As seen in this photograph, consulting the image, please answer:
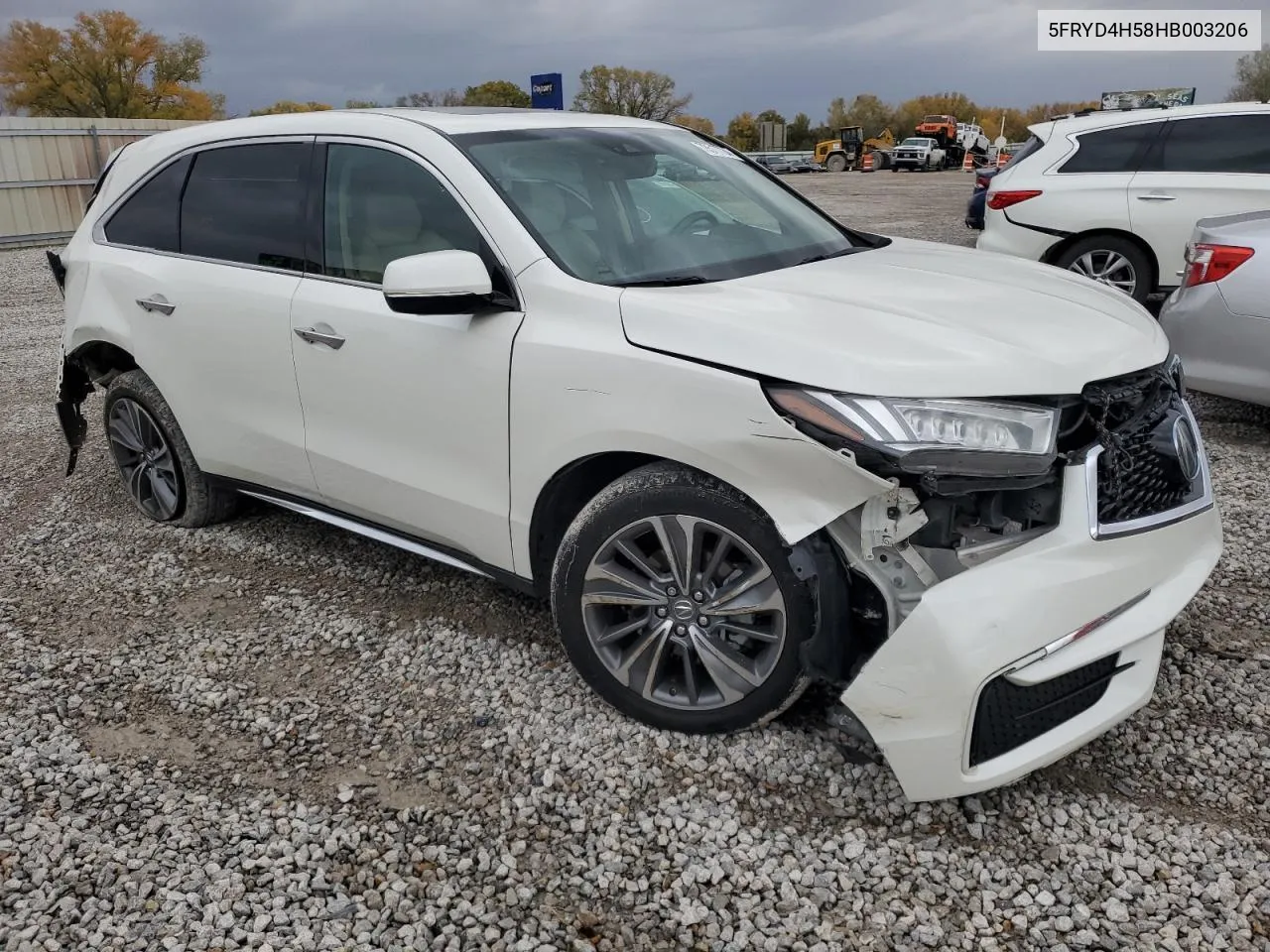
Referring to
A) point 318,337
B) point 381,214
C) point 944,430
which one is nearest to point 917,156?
point 381,214

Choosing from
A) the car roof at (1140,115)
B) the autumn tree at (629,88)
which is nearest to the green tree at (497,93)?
the autumn tree at (629,88)

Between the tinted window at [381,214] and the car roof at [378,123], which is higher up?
the car roof at [378,123]

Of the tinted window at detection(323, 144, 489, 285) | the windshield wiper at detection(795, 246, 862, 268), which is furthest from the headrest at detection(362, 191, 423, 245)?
the windshield wiper at detection(795, 246, 862, 268)

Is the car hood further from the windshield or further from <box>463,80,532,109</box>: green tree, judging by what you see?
<box>463,80,532,109</box>: green tree

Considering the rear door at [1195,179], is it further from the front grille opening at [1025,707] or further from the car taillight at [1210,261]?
the front grille opening at [1025,707]

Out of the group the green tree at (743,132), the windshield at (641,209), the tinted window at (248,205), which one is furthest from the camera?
the green tree at (743,132)

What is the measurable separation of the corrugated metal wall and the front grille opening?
61.6ft

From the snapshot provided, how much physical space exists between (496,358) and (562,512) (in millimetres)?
490

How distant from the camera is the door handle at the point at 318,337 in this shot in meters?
3.29

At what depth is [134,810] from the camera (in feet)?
8.71

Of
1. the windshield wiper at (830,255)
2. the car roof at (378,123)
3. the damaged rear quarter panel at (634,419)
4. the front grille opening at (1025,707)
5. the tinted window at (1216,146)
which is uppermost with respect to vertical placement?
the car roof at (378,123)

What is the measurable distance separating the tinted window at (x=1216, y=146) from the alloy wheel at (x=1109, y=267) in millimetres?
689

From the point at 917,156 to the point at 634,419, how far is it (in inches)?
1799

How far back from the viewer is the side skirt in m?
3.15
